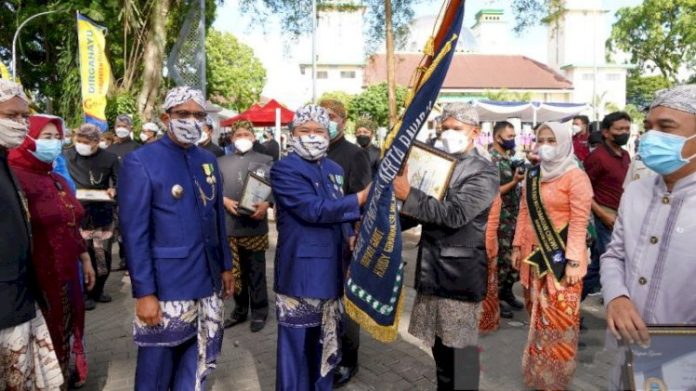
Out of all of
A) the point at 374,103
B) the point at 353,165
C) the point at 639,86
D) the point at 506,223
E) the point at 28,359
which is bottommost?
the point at 28,359

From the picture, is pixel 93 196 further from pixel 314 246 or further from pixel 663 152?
pixel 663 152

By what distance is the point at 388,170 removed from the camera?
2475 millimetres

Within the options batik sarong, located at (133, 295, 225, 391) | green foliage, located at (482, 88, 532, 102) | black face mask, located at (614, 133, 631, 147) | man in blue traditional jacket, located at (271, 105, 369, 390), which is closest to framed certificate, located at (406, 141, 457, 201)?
man in blue traditional jacket, located at (271, 105, 369, 390)

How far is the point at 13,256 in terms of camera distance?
9.30 feet

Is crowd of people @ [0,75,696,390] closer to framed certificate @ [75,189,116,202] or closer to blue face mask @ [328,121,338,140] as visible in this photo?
blue face mask @ [328,121,338,140]

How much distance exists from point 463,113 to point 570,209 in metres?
1.22

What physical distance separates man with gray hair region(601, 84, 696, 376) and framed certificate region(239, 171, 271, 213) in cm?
357

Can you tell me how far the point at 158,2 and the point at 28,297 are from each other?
14.7m

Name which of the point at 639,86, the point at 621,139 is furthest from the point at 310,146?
the point at 639,86

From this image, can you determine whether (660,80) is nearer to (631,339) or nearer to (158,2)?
(158,2)

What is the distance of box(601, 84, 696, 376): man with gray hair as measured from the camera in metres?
2.20

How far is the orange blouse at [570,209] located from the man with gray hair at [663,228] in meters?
1.70

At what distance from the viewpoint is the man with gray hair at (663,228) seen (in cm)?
220

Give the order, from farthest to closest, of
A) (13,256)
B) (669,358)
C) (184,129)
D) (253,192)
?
(253,192) < (184,129) < (13,256) < (669,358)
